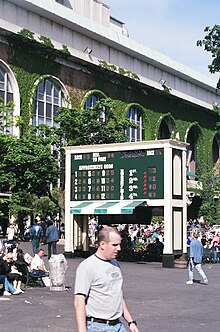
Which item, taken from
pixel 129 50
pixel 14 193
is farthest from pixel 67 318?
pixel 129 50

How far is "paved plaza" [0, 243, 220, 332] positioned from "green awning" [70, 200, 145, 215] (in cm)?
495

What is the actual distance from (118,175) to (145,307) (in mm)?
13669

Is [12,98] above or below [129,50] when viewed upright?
below

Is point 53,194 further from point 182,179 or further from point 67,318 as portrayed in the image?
point 67,318

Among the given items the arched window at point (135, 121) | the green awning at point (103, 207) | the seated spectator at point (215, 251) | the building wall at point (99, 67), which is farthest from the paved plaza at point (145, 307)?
the arched window at point (135, 121)

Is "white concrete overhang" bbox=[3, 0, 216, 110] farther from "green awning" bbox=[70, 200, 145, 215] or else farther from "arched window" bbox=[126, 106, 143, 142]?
"green awning" bbox=[70, 200, 145, 215]

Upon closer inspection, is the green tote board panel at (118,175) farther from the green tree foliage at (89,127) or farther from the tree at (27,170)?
the green tree foliage at (89,127)

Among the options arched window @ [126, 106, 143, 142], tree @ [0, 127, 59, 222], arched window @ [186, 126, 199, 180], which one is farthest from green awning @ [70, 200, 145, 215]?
arched window @ [186, 126, 199, 180]

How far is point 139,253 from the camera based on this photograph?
3066 cm

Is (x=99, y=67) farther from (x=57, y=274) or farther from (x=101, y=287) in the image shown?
(x=101, y=287)

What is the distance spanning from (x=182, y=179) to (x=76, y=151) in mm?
4687

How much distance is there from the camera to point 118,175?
28.3 meters

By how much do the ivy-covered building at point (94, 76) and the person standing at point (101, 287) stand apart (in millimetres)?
36654

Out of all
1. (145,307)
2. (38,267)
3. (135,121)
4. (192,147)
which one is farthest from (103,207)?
(192,147)
